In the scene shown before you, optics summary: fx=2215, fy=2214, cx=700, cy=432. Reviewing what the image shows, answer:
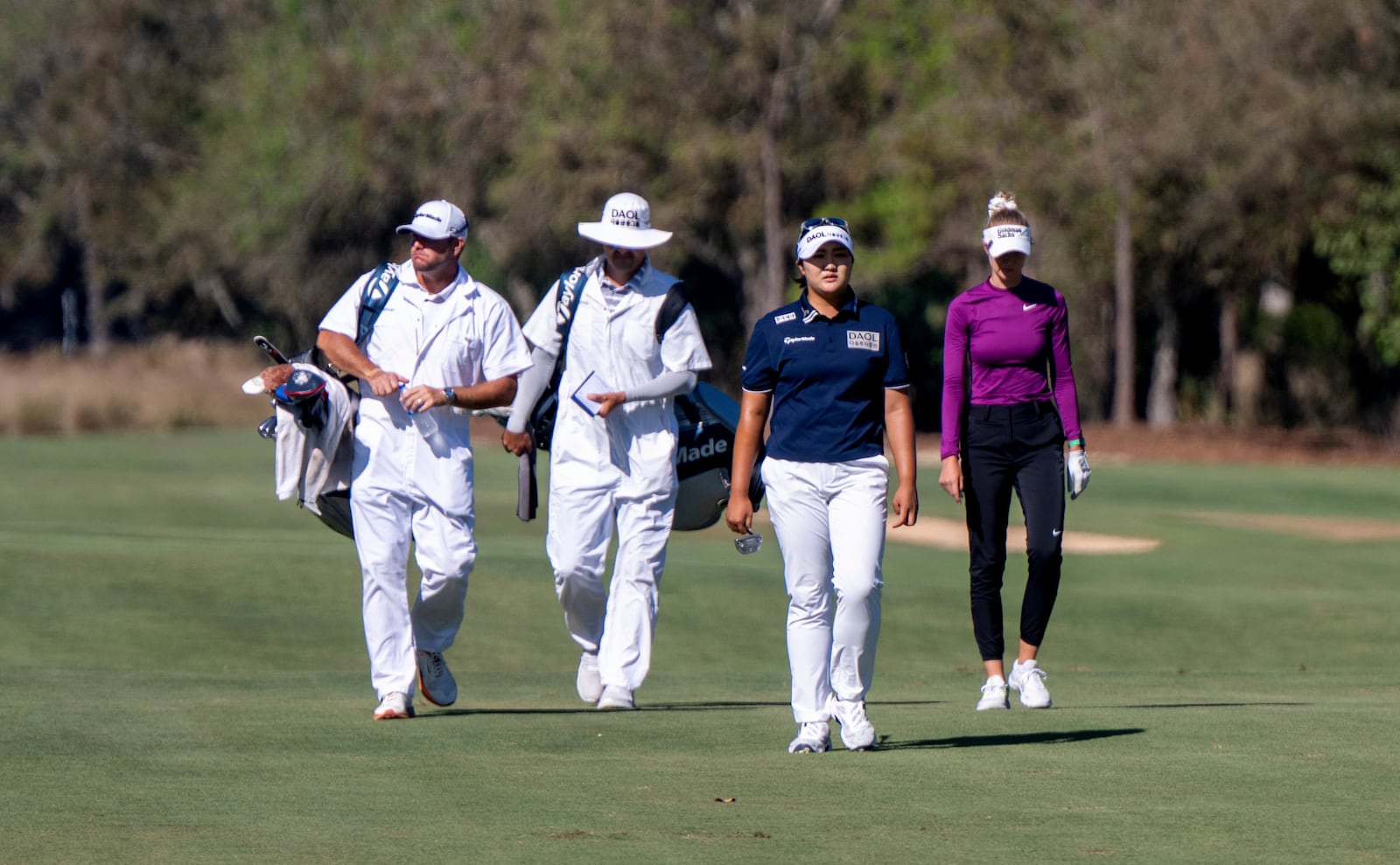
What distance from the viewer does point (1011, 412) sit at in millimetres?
9508

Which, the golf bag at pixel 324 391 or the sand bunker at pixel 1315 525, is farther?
the sand bunker at pixel 1315 525

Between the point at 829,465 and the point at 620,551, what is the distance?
2320mm

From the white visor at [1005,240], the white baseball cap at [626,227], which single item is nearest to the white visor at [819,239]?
the white visor at [1005,240]

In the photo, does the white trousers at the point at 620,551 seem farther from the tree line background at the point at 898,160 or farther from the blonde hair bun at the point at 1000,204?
the tree line background at the point at 898,160

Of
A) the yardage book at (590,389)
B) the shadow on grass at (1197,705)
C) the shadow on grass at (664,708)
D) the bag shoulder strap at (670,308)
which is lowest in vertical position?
the shadow on grass at (1197,705)

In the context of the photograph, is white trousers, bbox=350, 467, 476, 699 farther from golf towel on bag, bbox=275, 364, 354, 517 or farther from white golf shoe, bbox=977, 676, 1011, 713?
white golf shoe, bbox=977, 676, 1011, 713

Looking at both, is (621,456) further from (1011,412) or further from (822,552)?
(822,552)

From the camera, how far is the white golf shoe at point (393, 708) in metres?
9.27

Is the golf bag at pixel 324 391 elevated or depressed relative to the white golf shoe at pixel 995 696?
elevated

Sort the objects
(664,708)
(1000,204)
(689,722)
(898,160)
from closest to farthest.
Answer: (689,722), (1000,204), (664,708), (898,160)

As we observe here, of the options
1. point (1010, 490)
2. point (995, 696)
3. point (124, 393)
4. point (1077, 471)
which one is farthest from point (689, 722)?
point (124, 393)

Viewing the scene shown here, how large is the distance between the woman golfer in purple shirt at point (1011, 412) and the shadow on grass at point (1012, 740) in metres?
0.87

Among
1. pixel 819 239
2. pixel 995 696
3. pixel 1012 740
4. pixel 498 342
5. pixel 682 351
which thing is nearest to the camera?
pixel 819 239

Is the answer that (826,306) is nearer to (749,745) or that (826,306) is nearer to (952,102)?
(749,745)
